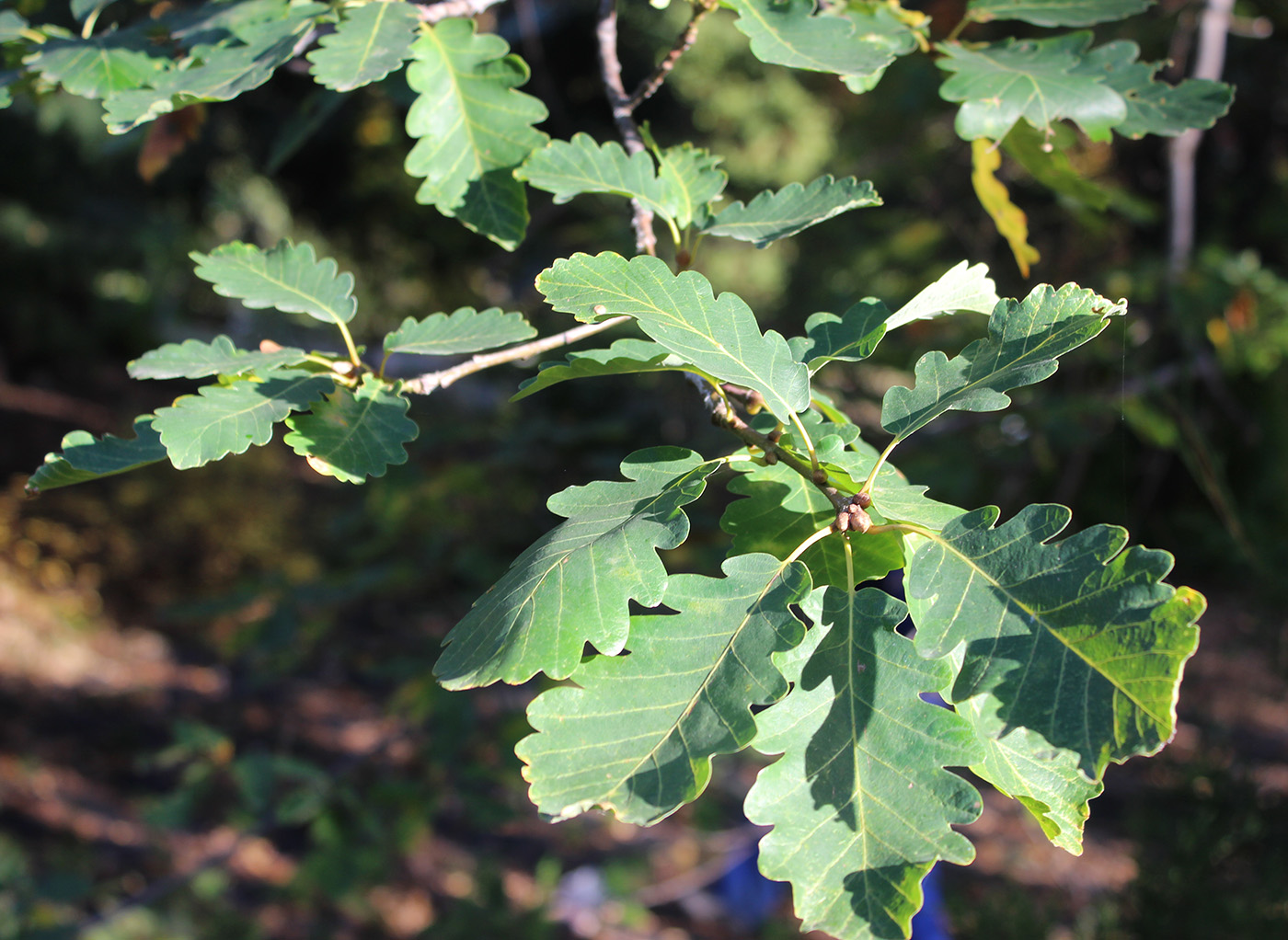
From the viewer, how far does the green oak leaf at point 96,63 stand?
3.38 feet

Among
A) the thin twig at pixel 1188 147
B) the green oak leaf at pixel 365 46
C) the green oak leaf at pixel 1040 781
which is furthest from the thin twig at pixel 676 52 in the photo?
the thin twig at pixel 1188 147

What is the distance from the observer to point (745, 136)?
7.42 m

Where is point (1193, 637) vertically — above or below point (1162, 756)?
above

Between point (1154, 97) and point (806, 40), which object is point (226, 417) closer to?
point (806, 40)

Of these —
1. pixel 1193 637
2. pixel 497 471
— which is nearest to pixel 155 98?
pixel 1193 637

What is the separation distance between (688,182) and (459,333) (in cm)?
34

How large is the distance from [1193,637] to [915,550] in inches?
8.4

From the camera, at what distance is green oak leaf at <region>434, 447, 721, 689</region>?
2.19 ft

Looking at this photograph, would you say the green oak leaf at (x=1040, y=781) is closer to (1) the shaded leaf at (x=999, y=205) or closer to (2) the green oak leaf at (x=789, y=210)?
(2) the green oak leaf at (x=789, y=210)

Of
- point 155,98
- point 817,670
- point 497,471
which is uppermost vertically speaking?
point 155,98

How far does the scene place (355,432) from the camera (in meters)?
0.88

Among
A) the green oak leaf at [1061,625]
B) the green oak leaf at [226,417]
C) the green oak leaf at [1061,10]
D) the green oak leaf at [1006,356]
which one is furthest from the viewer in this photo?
the green oak leaf at [1061,10]

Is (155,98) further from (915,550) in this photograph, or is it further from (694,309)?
(915,550)

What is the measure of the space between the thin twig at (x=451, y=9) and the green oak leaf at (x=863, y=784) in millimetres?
864
